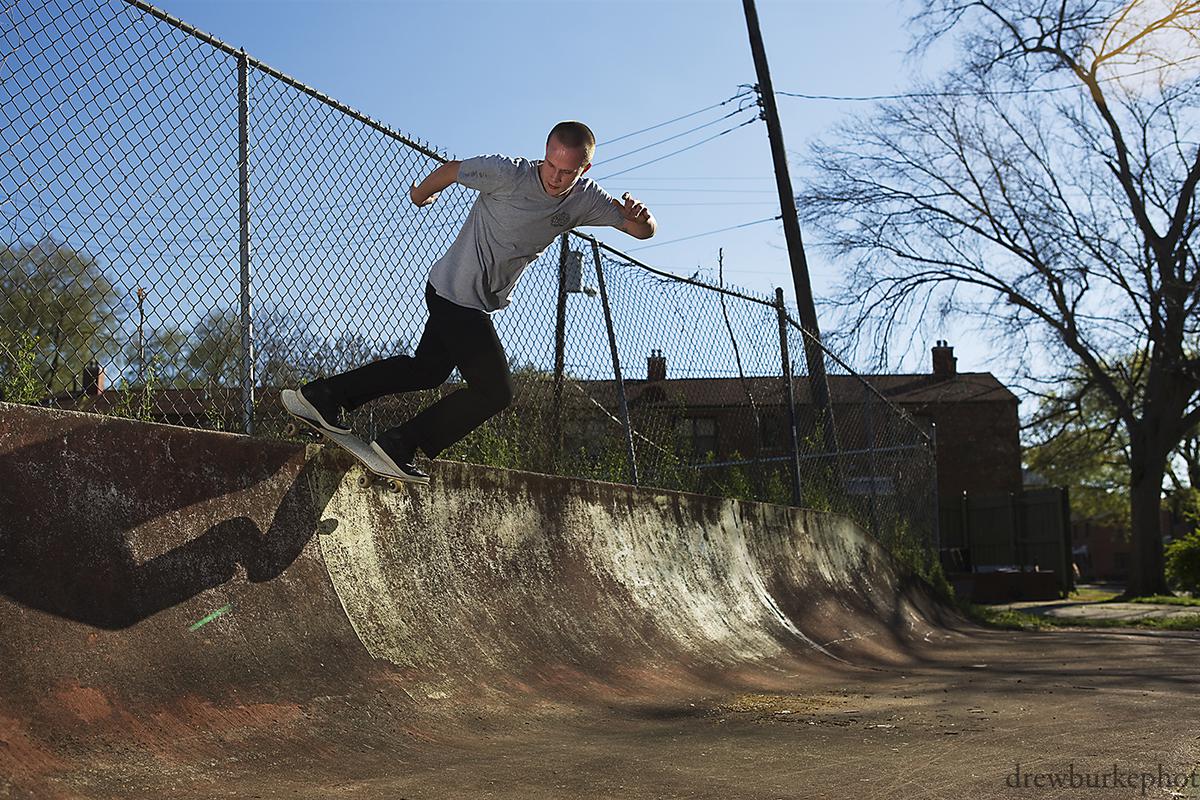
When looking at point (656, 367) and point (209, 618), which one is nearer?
point (209, 618)

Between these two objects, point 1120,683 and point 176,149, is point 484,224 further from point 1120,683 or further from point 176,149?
point 1120,683

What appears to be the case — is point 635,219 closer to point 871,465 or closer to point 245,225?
point 245,225

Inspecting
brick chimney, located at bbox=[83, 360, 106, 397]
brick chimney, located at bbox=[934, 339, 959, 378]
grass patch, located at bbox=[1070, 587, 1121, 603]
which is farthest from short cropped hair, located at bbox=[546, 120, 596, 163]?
brick chimney, located at bbox=[934, 339, 959, 378]

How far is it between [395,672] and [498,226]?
1.66 metres

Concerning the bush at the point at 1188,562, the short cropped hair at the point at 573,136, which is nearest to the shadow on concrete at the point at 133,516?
the short cropped hair at the point at 573,136

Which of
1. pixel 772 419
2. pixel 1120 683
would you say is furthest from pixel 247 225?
pixel 772 419

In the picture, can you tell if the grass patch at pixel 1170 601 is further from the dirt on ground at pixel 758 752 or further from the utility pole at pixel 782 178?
the dirt on ground at pixel 758 752

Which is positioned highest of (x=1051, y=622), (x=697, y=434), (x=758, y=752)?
(x=697, y=434)

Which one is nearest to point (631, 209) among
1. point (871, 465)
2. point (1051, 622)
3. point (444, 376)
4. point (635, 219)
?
point (635, 219)

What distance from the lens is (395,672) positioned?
381cm

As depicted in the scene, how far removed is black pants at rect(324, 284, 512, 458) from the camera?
13.6 feet

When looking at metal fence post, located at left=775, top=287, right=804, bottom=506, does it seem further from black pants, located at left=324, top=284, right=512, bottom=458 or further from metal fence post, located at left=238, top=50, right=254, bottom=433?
metal fence post, located at left=238, top=50, right=254, bottom=433

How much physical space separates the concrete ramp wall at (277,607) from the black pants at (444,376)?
27cm

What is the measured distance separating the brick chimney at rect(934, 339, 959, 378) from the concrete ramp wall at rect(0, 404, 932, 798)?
139 feet
